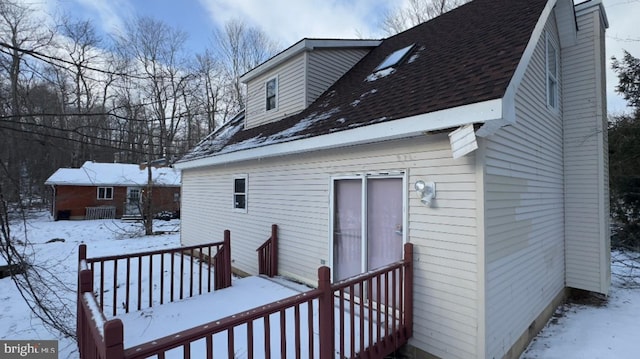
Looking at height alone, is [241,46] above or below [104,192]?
above

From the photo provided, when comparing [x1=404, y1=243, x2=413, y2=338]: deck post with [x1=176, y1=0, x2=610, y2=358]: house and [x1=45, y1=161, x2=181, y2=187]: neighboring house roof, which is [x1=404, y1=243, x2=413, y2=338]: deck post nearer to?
[x1=176, y1=0, x2=610, y2=358]: house

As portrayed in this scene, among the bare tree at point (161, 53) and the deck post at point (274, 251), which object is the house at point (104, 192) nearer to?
the bare tree at point (161, 53)

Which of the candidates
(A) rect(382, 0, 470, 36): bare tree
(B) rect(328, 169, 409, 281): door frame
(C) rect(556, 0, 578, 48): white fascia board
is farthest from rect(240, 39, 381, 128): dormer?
(A) rect(382, 0, 470, 36): bare tree

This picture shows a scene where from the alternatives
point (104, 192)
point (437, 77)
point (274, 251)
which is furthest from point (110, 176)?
point (437, 77)

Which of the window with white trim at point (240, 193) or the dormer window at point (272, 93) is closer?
the window with white trim at point (240, 193)

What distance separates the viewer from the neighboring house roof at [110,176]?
72.9ft

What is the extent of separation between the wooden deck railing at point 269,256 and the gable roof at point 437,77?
5.55 feet

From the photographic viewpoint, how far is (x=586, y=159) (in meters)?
6.18

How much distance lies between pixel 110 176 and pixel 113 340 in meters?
26.0

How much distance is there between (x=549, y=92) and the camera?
5832 millimetres

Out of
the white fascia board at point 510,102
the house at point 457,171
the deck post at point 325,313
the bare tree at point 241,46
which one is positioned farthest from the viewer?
the bare tree at point 241,46

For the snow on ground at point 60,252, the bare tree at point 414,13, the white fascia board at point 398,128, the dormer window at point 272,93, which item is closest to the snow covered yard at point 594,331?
the white fascia board at point 398,128

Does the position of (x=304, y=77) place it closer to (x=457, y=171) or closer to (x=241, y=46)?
(x=457, y=171)

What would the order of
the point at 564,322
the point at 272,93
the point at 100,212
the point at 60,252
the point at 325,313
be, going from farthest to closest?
the point at 100,212 < the point at 60,252 < the point at 272,93 < the point at 564,322 < the point at 325,313
